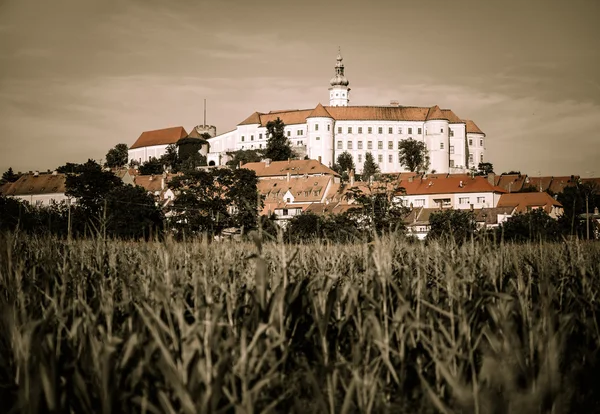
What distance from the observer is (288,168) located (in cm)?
12650

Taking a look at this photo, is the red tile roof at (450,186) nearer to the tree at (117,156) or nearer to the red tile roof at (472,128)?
the red tile roof at (472,128)

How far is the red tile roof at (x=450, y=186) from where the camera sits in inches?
4225

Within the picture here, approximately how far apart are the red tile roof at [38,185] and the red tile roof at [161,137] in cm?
4031

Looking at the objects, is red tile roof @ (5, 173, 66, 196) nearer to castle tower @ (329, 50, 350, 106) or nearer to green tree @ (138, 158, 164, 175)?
green tree @ (138, 158, 164, 175)

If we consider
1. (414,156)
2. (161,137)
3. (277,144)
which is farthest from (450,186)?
(161,137)

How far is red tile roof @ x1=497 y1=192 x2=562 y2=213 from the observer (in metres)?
96.6

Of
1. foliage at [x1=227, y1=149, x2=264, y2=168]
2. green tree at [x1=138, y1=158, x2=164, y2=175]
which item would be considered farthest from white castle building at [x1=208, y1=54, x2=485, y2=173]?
green tree at [x1=138, y1=158, x2=164, y2=175]

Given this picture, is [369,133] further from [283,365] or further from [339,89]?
Answer: [283,365]

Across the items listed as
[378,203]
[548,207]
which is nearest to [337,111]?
[548,207]

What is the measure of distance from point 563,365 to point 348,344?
6.39ft

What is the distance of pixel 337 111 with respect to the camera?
157875 millimetres

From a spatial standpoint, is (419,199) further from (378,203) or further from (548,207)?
(378,203)

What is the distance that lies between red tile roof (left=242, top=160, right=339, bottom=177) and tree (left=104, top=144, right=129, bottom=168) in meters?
57.7

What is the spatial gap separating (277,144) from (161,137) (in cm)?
4115
